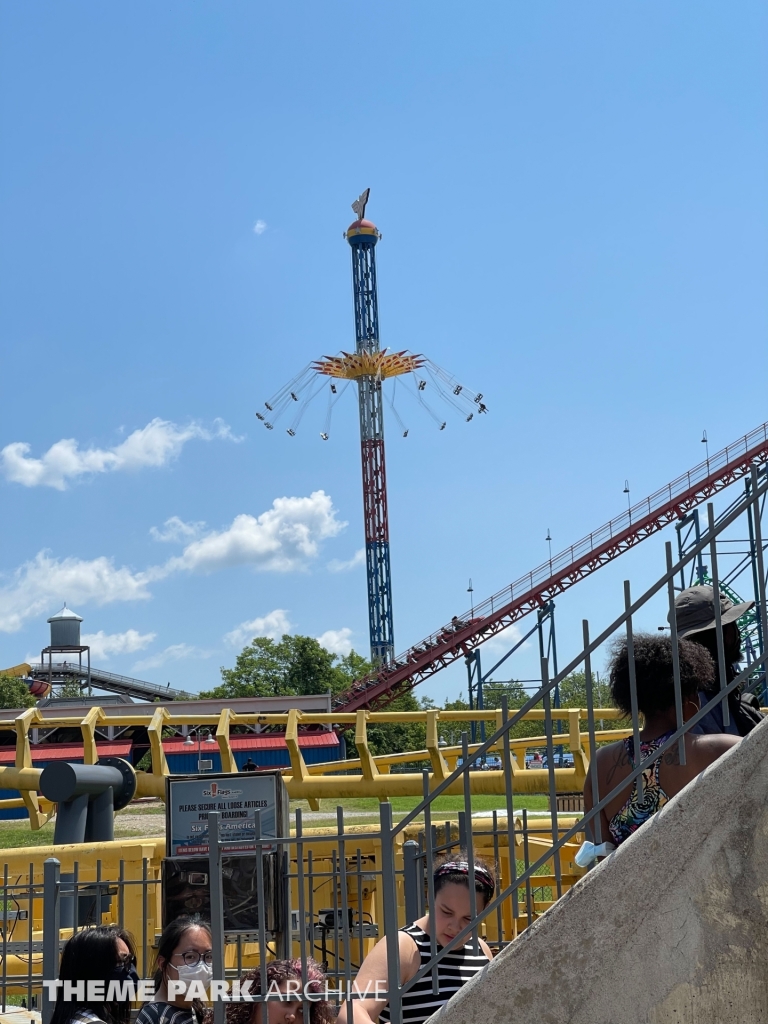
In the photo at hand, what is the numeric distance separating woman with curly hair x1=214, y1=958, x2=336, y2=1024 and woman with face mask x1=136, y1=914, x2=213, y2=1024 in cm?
17

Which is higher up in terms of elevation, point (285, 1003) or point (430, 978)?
point (430, 978)

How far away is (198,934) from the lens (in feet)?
13.2

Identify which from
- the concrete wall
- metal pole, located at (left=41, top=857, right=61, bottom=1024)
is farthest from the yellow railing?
the concrete wall

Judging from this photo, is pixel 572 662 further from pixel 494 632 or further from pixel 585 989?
pixel 494 632

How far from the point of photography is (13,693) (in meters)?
54.8

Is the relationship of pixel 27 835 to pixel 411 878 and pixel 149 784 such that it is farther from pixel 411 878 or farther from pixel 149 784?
pixel 411 878

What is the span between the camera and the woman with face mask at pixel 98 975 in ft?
12.1

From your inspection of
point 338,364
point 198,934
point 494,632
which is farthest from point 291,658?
point 198,934

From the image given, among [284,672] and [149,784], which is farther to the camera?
[284,672]

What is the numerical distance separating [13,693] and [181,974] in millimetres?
54833

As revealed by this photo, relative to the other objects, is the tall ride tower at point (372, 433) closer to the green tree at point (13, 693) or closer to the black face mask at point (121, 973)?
the green tree at point (13, 693)

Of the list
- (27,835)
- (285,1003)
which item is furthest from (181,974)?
(27,835)

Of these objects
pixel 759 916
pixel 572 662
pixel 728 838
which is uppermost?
pixel 572 662

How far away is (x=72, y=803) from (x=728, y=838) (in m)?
7.36
